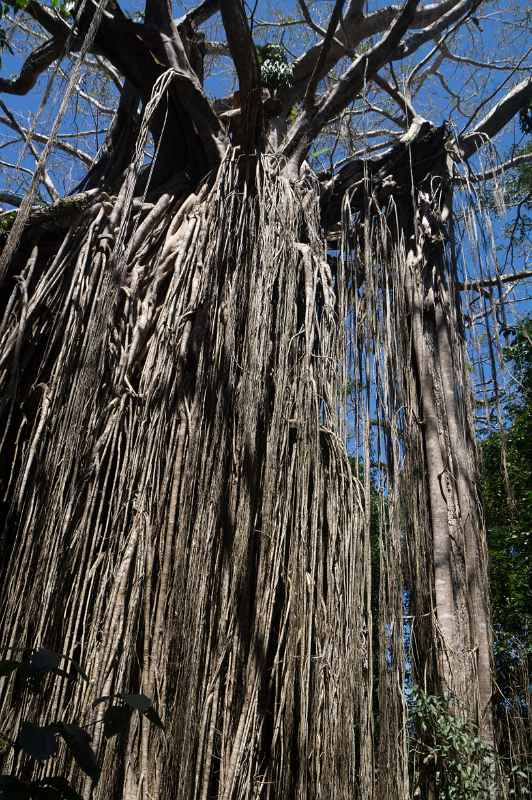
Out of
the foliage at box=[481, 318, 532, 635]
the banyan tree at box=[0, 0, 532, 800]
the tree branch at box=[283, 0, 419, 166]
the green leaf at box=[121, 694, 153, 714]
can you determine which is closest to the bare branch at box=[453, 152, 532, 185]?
the banyan tree at box=[0, 0, 532, 800]

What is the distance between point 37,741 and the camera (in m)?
1.00

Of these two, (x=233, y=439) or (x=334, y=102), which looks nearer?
(x=233, y=439)

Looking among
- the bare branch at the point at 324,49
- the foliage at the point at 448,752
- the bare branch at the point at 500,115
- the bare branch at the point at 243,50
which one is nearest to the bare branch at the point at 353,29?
the bare branch at the point at 324,49

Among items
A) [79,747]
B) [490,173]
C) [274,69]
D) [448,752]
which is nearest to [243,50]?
[274,69]

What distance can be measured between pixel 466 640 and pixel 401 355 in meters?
1.10

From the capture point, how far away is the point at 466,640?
9.38 feet

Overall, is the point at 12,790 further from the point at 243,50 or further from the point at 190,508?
the point at 243,50

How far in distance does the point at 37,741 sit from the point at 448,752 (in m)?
Answer: 1.87

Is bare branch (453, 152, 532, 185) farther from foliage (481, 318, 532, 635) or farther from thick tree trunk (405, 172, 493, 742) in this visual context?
foliage (481, 318, 532, 635)

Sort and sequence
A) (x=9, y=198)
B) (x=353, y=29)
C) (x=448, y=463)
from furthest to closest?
(x=353, y=29) → (x=9, y=198) → (x=448, y=463)

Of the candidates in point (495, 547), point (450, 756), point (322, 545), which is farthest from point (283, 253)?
point (495, 547)

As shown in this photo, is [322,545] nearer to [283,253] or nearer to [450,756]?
[450,756]

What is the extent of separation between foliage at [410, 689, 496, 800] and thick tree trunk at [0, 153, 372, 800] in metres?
0.34

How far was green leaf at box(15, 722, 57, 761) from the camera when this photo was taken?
983mm
